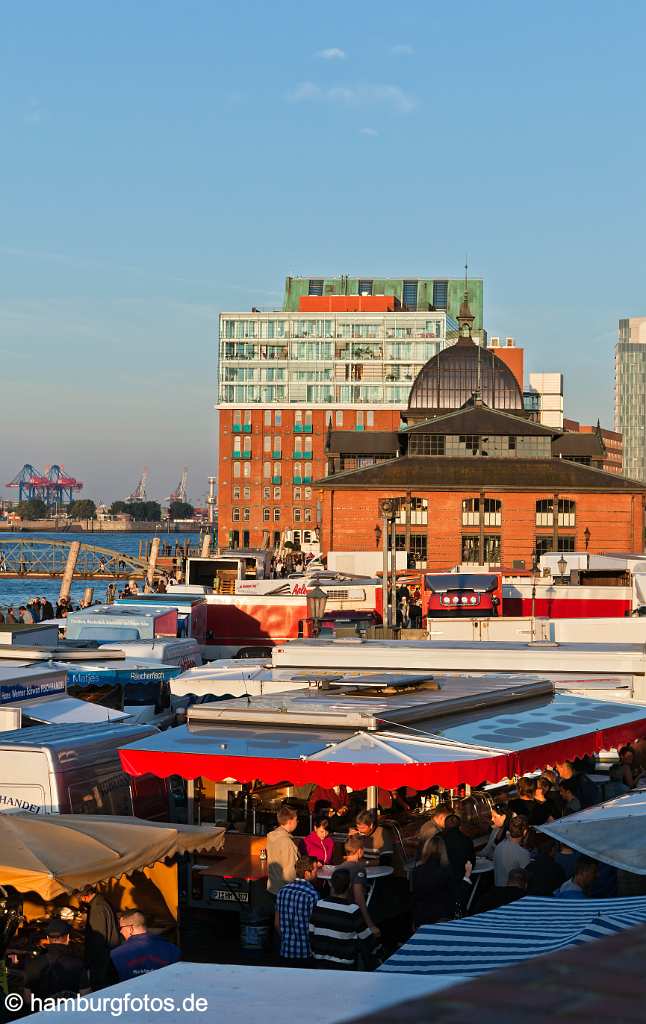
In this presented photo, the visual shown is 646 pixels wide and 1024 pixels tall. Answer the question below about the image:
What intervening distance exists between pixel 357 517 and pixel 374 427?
84.8 meters

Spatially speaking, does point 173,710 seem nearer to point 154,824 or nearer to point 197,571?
point 154,824

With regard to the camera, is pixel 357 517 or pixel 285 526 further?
pixel 285 526

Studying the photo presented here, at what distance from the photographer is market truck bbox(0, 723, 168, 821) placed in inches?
598

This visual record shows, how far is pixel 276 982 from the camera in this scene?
Answer: 183 inches

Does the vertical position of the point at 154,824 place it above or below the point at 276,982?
below

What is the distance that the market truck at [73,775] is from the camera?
15180mm

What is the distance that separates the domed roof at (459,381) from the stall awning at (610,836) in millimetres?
109009

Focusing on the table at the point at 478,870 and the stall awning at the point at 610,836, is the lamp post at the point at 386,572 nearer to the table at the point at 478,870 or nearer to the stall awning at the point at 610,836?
the table at the point at 478,870

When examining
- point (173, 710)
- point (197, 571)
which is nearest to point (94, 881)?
point (173, 710)

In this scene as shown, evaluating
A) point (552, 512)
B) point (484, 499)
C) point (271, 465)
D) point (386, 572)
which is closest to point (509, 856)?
point (386, 572)

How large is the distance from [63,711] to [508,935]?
14132 mm

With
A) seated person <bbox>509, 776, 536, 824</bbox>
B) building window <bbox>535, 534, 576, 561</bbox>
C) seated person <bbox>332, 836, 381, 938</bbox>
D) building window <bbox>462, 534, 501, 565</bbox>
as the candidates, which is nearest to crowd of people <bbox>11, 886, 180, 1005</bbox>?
seated person <bbox>332, 836, 381, 938</bbox>

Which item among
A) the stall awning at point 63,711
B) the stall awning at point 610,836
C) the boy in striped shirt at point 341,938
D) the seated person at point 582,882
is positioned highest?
the stall awning at point 610,836

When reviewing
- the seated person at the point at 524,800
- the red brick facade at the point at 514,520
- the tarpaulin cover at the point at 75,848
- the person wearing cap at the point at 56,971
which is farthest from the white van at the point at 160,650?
the red brick facade at the point at 514,520
